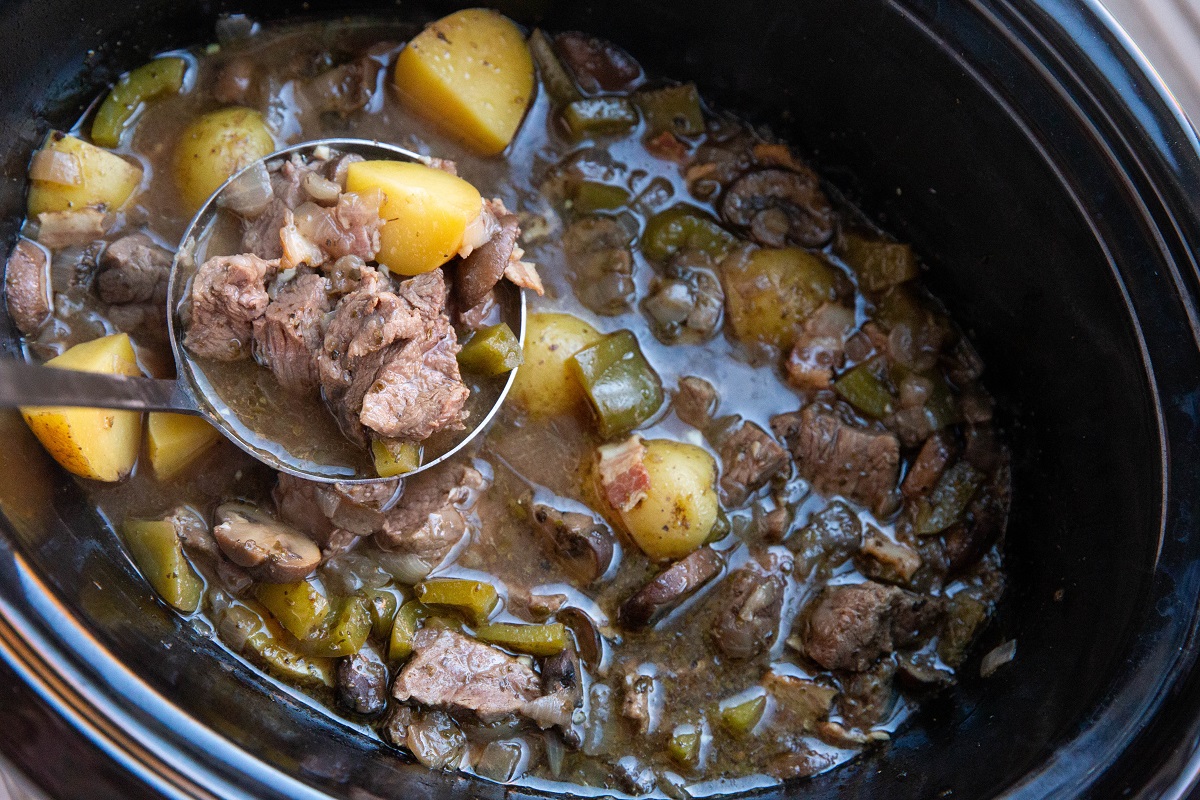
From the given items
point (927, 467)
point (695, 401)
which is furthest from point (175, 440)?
point (927, 467)

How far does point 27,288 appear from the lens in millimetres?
2463

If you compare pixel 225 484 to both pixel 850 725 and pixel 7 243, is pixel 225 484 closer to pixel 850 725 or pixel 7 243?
pixel 7 243

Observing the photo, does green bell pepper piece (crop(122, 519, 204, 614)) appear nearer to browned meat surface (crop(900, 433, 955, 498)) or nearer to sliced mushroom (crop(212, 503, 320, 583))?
sliced mushroom (crop(212, 503, 320, 583))

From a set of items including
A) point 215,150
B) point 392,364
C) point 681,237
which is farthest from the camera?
point 681,237

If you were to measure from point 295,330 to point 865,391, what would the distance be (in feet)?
5.53

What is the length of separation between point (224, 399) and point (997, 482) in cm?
226

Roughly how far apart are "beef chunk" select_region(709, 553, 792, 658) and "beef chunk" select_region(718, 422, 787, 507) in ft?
0.72

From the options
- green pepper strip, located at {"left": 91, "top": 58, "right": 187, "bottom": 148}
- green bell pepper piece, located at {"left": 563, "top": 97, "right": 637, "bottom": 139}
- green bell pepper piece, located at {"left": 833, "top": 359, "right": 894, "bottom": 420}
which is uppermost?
green bell pepper piece, located at {"left": 563, "top": 97, "right": 637, "bottom": 139}

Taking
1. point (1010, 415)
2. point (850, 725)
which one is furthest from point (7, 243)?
point (1010, 415)

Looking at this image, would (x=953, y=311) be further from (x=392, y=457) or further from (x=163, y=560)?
(x=163, y=560)

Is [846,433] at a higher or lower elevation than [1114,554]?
lower

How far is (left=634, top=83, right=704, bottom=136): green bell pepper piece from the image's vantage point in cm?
294

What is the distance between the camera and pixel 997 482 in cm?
281

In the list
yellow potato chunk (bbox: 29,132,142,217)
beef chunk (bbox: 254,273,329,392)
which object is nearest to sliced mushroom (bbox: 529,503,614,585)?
beef chunk (bbox: 254,273,329,392)
